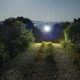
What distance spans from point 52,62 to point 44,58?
130cm

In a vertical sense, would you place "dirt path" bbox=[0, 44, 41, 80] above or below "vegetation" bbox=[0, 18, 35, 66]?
below

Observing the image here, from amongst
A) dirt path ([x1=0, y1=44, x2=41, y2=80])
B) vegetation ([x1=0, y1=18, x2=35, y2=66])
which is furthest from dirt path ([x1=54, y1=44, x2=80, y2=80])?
vegetation ([x1=0, y1=18, x2=35, y2=66])

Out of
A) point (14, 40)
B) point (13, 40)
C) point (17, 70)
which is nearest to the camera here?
point (17, 70)

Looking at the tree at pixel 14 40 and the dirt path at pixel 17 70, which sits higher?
the tree at pixel 14 40

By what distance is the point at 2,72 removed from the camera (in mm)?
13516

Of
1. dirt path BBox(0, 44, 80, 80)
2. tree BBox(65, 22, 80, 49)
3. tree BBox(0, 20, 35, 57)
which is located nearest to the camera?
dirt path BBox(0, 44, 80, 80)

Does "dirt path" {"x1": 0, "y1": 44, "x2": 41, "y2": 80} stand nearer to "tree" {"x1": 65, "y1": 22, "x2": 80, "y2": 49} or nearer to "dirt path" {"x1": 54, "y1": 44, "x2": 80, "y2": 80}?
"dirt path" {"x1": 54, "y1": 44, "x2": 80, "y2": 80}

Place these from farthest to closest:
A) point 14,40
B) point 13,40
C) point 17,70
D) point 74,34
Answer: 1. point 74,34
2. point 14,40
3. point 13,40
4. point 17,70

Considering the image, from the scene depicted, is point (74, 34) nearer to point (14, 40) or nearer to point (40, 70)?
point (14, 40)

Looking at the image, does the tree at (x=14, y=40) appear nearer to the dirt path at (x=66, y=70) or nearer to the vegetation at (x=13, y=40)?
the vegetation at (x=13, y=40)

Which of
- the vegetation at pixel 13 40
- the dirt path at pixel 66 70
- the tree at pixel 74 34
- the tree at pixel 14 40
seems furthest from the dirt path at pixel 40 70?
the tree at pixel 74 34

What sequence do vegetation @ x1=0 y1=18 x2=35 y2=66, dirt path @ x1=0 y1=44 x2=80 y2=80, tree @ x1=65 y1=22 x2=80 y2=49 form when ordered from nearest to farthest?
dirt path @ x1=0 y1=44 x2=80 y2=80 → vegetation @ x1=0 y1=18 x2=35 y2=66 → tree @ x1=65 y1=22 x2=80 y2=49

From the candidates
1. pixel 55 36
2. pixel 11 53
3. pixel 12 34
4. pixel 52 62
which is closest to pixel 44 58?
pixel 52 62

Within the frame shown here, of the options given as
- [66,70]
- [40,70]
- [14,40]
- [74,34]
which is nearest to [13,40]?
[14,40]
